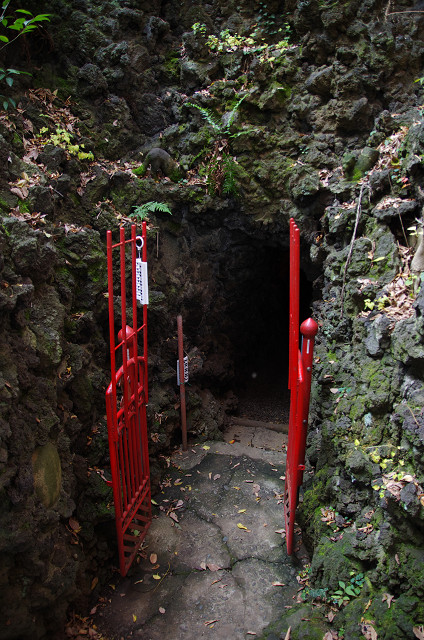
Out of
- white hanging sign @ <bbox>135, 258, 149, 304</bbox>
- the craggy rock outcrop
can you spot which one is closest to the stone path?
the craggy rock outcrop

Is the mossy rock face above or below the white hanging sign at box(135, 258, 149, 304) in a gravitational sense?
below

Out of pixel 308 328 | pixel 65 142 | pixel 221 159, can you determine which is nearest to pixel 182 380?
pixel 308 328

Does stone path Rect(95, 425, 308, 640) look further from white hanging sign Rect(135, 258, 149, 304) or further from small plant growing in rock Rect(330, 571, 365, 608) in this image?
white hanging sign Rect(135, 258, 149, 304)

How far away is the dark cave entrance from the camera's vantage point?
8078 mm

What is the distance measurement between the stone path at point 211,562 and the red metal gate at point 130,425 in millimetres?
302

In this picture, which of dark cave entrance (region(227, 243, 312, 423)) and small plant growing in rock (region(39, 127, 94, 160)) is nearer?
small plant growing in rock (region(39, 127, 94, 160))

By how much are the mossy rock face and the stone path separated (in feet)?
4.53

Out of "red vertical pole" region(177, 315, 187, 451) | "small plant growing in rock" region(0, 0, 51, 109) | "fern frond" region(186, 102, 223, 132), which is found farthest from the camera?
"fern frond" region(186, 102, 223, 132)

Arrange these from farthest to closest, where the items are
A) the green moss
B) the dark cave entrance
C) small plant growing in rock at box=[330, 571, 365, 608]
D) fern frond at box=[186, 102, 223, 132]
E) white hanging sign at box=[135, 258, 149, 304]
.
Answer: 1. the dark cave entrance
2. the green moss
3. fern frond at box=[186, 102, 223, 132]
4. white hanging sign at box=[135, 258, 149, 304]
5. small plant growing in rock at box=[330, 571, 365, 608]

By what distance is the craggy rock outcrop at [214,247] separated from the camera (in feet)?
10.7

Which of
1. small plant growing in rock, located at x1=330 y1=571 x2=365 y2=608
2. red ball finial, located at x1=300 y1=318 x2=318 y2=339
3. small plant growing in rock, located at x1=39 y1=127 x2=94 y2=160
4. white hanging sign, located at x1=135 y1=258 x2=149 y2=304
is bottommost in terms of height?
small plant growing in rock, located at x1=330 y1=571 x2=365 y2=608

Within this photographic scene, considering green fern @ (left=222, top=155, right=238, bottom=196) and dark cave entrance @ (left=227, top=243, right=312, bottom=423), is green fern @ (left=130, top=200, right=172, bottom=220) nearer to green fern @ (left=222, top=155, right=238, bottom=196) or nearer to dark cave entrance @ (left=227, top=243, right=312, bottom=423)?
green fern @ (left=222, top=155, right=238, bottom=196)

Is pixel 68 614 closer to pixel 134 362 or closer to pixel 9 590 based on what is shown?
pixel 9 590

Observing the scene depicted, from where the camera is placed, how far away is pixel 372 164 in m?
5.28
